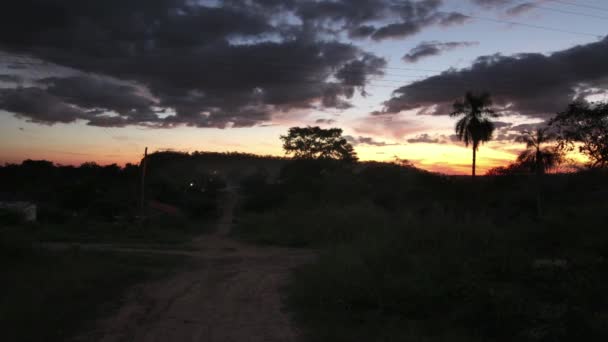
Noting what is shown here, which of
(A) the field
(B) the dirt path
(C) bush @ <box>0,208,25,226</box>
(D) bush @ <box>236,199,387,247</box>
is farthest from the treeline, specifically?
(A) the field

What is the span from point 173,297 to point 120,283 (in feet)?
9.18

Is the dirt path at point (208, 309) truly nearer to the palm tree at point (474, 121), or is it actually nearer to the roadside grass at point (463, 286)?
the roadside grass at point (463, 286)

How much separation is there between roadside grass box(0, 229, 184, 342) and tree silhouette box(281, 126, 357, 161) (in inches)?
2146

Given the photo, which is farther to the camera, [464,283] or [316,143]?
[316,143]

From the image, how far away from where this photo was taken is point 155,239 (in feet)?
101

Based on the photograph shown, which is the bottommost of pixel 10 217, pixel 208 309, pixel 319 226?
pixel 10 217

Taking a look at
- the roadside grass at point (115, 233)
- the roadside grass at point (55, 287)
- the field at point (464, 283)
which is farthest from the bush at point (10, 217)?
the field at point (464, 283)

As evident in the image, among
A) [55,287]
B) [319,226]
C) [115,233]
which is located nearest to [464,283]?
[55,287]

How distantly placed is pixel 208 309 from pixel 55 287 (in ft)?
13.1

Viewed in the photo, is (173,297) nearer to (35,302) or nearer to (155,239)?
Result: (35,302)

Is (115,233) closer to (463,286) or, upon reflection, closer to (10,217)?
(10,217)

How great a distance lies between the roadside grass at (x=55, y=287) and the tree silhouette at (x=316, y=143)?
54.5m

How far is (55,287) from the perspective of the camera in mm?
11273

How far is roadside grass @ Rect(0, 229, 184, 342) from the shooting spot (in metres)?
8.47
